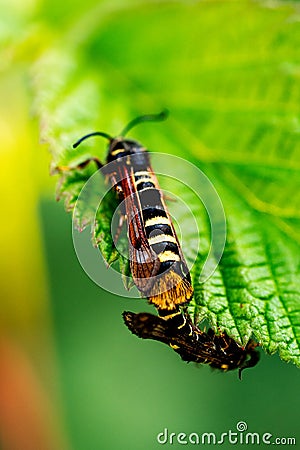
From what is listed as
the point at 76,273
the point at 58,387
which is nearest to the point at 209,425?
the point at 58,387

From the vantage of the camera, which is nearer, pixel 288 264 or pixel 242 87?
pixel 288 264

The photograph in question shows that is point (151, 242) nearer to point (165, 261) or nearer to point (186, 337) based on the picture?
point (165, 261)

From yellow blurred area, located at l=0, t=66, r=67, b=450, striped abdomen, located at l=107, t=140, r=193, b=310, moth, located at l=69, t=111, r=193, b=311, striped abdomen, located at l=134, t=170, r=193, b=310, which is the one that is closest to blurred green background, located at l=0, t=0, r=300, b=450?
yellow blurred area, located at l=0, t=66, r=67, b=450

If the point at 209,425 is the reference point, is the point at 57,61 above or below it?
above

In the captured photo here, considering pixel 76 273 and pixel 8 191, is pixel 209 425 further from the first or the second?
pixel 8 191

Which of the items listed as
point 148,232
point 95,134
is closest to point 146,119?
point 95,134

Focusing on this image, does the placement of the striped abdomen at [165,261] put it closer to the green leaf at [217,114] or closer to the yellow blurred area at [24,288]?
the green leaf at [217,114]
